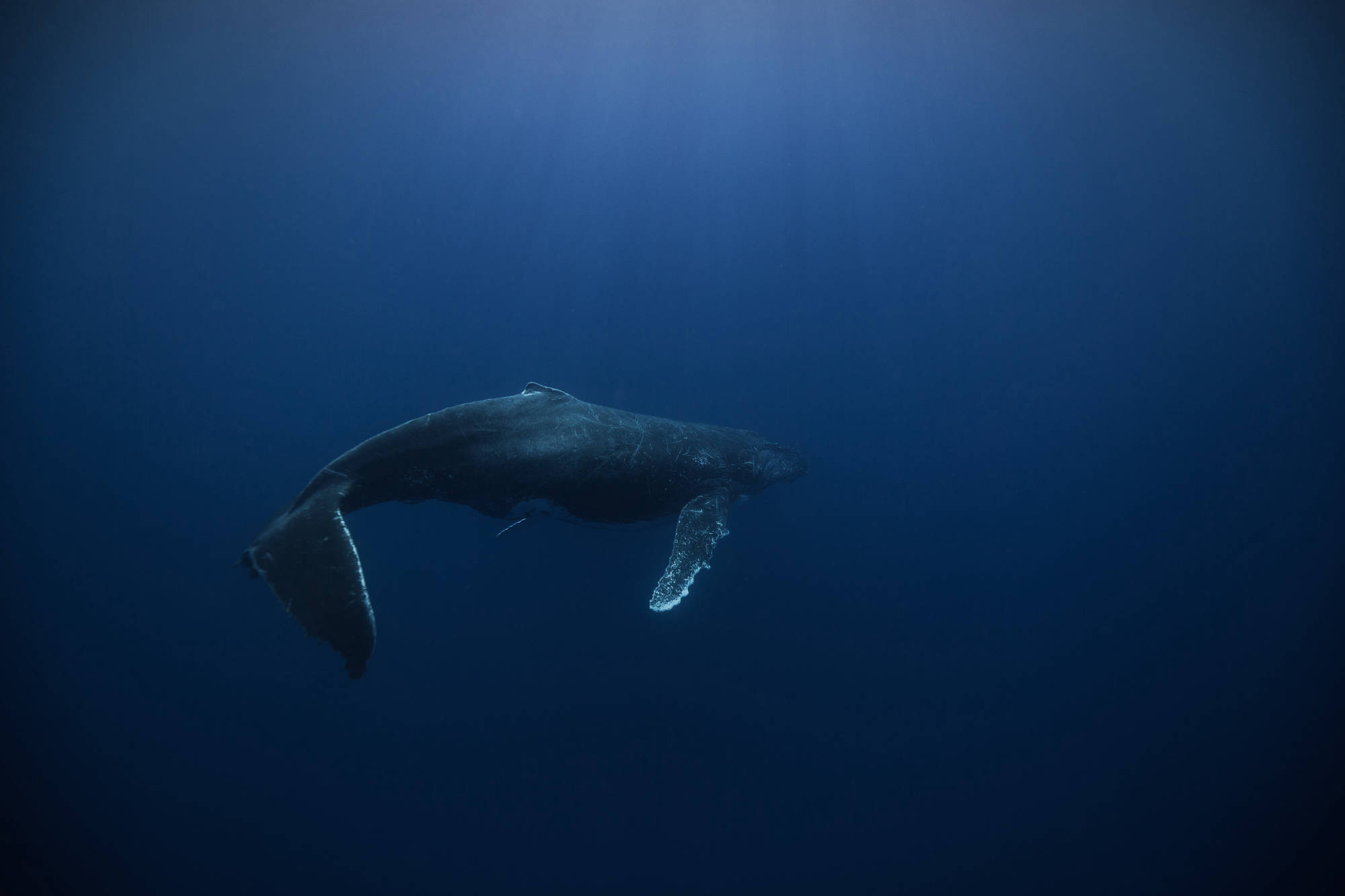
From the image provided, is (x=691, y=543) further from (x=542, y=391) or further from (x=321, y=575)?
(x=321, y=575)

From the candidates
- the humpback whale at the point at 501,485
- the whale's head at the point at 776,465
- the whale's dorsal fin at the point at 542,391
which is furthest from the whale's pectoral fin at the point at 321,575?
the whale's head at the point at 776,465

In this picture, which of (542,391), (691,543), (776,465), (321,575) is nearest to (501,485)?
(542,391)

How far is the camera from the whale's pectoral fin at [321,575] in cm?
416

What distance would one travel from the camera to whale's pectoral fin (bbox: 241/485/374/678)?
416cm

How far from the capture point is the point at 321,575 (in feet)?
14.5

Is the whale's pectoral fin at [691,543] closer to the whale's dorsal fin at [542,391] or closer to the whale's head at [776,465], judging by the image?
the whale's head at [776,465]

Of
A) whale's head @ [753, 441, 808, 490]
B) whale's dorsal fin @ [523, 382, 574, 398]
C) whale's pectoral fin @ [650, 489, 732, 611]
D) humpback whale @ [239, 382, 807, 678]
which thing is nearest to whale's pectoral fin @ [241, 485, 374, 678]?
humpback whale @ [239, 382, 807, 678]

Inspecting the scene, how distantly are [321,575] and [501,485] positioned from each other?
2.05 metres

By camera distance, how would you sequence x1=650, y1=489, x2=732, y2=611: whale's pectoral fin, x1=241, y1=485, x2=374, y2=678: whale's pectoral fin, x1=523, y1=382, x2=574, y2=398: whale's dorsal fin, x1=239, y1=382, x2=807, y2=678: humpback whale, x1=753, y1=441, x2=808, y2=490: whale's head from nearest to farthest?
1. x1=241, y1=485, x2=374, y2=678: whale's pectoral fin
2. x1=239, y1=382, x2=807, y2=678: humpback whale
3. x1=650, y1=489, x2=732, y2=611: whale's pectoral fin
4. x1=523, y1=382, x2=574, y2=398: whale's dorsal fin
5. x1=753, y1=441, x2=808, y2=490: whale's head

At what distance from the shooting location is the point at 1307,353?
20.9 metres

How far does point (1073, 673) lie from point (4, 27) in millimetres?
33786

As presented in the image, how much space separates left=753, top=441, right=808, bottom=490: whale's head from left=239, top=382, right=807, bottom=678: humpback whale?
1.26m

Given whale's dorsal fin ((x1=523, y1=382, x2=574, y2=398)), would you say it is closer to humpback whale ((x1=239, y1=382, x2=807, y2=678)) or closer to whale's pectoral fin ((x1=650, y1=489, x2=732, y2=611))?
humpback whale ((x1=239, y1=382, x2=807, y2=678))

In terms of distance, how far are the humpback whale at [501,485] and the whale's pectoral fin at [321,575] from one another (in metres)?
0.01
